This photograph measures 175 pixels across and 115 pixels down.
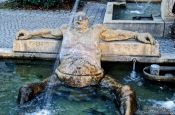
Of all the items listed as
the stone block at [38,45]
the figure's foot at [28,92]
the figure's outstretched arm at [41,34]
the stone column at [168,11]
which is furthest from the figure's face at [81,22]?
the stone column at [168,11]

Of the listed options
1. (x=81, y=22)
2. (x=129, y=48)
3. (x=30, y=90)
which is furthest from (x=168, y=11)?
(x=30, y=90)

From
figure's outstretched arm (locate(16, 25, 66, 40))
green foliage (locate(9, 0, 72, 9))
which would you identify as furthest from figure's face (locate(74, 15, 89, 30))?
green foliage (locate(9, 0, 72, 9))

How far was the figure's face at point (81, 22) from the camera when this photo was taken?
962cm

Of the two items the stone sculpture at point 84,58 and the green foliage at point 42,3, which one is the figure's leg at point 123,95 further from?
the green foliage at point 42,3

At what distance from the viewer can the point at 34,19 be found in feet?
47.9

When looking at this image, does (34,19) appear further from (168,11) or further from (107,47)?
(107,47)

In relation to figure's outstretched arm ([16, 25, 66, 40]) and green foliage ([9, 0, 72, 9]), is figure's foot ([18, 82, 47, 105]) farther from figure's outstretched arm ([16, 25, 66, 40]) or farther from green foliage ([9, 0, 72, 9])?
green foliage ([9, 0, 72, 9])

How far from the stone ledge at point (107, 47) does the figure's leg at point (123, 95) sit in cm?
130

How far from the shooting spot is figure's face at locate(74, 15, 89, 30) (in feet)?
31.6

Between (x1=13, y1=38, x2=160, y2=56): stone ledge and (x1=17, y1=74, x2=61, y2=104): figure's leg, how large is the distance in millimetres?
1623

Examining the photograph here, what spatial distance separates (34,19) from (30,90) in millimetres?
6275

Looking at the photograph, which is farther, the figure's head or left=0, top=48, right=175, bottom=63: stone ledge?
left=0, top=48, right=175, bottom=63: stone ledge

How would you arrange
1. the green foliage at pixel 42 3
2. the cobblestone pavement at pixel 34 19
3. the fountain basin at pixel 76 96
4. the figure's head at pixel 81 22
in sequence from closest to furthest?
the fountain basin at pixel 76 96, the figure's head at pixel 81 22, the cobblestone pavement at pixel 34 19, the green foliage at pixel 42 3

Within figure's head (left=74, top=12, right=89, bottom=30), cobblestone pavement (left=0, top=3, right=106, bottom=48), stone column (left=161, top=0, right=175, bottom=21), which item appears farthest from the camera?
cobblestone pavement (left=0, top=3, right=106, bottom=48)
